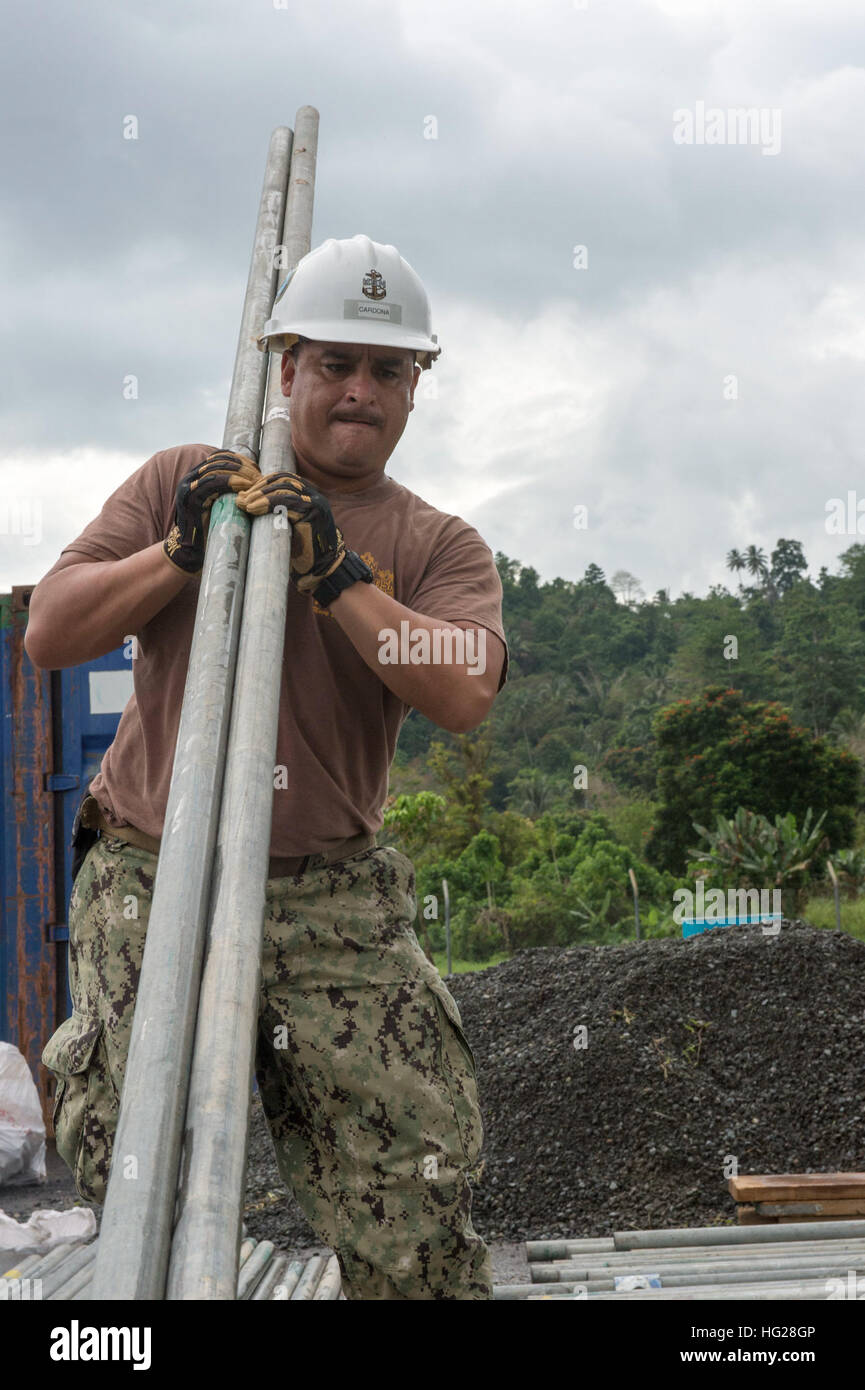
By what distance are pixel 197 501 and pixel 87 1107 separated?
109 cm

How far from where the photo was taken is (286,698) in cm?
254

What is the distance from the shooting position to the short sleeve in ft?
8.34

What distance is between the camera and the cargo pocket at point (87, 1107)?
240 centimetres

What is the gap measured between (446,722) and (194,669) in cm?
53

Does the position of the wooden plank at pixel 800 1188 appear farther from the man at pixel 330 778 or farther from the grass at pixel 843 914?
the grass at pixel 843 914

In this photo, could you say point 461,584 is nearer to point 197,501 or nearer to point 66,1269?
point 197,501

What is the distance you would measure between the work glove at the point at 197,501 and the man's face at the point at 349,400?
0.92 ft

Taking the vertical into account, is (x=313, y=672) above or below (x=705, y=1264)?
above

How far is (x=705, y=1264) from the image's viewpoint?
3793 millimetres

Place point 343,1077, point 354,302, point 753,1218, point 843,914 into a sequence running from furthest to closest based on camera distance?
point 843,914 < point 753,1218 < point 354,302 < point 343,1077

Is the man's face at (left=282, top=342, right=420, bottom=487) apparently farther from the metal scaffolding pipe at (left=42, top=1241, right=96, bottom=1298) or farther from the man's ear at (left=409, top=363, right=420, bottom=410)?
the metal scaffolding pipe at (left=42, top=1241, right=96, bottom=1298)

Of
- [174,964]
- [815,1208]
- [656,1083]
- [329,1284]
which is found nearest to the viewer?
[174,964]

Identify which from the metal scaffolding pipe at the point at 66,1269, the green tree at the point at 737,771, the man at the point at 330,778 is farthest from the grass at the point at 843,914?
the man at the point at 330,778

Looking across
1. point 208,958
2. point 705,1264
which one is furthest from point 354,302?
point 705,1264
